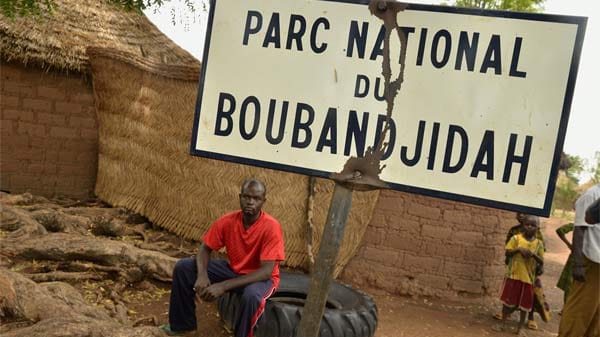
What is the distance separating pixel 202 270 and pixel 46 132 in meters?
5.34

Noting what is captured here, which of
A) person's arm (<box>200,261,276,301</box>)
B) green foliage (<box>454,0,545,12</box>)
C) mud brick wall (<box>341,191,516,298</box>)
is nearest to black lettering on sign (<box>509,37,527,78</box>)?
person's arm (<box>200,261,276,301</box>)

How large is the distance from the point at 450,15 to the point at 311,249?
173 inches

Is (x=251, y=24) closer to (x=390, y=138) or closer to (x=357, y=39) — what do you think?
(x=357, y=39)

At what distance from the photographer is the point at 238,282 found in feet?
11.3

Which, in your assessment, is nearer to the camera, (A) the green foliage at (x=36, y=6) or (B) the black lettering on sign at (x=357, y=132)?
(B) the black lettering on sign at (x=357, y=132)

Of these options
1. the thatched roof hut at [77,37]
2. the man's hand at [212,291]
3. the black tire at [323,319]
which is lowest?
the black tire at [323,319]

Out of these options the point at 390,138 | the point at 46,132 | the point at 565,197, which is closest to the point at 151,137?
the point at 46,132

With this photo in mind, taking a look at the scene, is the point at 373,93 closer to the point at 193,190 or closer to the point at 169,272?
the point at 169,272

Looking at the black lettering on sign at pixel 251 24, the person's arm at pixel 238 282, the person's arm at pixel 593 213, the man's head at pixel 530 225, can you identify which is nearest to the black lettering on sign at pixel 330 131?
the black lettering on sign at pixel 251 24

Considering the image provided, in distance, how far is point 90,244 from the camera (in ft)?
16.4

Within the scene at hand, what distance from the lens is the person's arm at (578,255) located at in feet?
13.2

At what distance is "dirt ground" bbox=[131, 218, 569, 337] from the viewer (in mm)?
4316

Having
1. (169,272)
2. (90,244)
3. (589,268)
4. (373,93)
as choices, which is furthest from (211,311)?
(373,93)

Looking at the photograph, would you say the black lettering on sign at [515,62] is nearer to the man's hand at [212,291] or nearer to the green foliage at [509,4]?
the man's hand at [212,291]
